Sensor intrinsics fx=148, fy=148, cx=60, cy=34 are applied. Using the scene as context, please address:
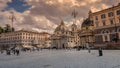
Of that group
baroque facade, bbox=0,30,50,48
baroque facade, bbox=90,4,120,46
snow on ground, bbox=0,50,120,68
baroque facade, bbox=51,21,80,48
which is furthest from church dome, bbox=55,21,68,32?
snow on ground, bbox=0,50,120,68

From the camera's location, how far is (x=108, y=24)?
52531 mm

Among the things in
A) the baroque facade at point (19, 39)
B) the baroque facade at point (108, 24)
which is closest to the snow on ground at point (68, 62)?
the baroque facade at point (108, 24)

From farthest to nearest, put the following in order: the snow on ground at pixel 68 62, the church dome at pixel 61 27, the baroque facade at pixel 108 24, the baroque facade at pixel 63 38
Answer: the church dome at pixel 61 27 < the baroque facade at pixel 63 38 < the baroque facade at pixel 108 24 < the snow on ground at pixel 68 62

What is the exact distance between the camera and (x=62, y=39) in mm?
96438

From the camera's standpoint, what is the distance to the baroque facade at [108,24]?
164 feet

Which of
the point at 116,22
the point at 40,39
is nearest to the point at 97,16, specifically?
the point at 116,22

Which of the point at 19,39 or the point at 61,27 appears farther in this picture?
the point at 61,27

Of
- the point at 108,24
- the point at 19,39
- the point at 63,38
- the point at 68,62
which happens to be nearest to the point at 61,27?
the point at 63,38

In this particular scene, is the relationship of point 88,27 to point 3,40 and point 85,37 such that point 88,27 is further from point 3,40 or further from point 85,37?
point 3,40

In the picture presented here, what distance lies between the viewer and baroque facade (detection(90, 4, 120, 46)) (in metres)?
50.0

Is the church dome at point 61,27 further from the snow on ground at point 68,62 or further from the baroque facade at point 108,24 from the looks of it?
the snow on ground at point 68,62

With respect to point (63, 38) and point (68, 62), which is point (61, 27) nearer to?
point (63, 38)

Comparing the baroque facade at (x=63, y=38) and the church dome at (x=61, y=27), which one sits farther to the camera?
the church dome at (x=61, y=27)

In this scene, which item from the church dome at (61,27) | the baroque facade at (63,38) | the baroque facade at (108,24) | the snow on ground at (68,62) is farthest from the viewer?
the church dome at (61,27)
